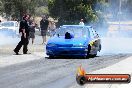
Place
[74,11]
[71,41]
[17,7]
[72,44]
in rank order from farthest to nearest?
[17,7] < [74,11] < [71,41] < [72,44]

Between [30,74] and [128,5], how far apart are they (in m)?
107

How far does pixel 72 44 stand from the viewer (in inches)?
716

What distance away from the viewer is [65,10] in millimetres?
48625

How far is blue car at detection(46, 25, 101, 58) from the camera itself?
59.6 feet

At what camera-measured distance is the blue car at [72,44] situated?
715 inches

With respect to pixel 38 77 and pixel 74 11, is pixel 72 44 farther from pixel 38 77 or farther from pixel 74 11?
pixel 74 11

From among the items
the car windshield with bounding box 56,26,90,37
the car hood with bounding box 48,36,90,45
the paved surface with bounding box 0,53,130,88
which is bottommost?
the paved surface with bounding box 0,53,130,88

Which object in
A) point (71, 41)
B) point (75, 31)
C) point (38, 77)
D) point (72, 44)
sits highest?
point (75, 31)

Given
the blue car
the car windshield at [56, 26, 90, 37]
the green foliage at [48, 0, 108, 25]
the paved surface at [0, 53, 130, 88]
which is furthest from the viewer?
the green foliage at [48, 0, 108, 25]

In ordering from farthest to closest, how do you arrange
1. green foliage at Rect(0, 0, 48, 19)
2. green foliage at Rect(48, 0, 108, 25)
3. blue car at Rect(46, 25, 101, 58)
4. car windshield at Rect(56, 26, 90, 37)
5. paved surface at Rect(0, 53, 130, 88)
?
green foliage at Rect(0, 0, 48, 19) → green foliage at Rect(48, 0, 108, 25) → car windshield at Rect(56, 26, 90, 37) → blue car at Rect(46, 25, 101, 58) → paved surface at Rect(0, 53, 130, 88)

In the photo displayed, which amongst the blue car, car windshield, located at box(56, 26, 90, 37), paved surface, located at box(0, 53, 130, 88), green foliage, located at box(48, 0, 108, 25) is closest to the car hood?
the blue car

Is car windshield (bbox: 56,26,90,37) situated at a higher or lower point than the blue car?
higher

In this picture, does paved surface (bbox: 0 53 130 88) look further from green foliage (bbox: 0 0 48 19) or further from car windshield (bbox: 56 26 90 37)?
green foliage (bbox: 0 0 48 19)

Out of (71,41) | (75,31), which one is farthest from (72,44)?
(75,31)
